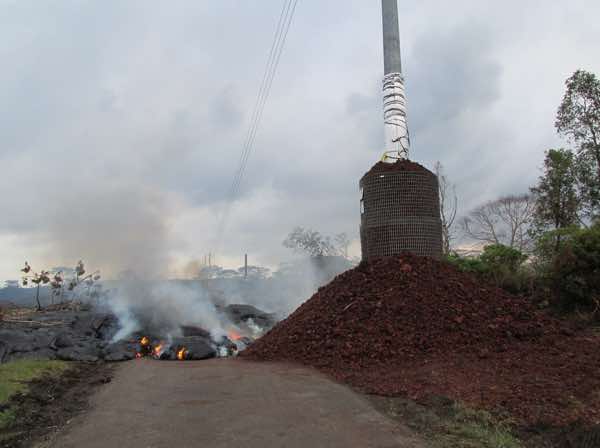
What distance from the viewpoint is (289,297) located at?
34.6 m

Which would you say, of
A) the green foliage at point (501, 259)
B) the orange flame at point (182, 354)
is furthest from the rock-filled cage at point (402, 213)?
the orange flame at point (182, 354)

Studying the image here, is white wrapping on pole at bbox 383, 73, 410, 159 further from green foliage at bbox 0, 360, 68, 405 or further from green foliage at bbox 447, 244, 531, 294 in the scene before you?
green foliage at bbox 0, 360, 68, 405

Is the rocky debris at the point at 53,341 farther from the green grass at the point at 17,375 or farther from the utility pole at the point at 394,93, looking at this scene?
the utility pole at the point at 394,93

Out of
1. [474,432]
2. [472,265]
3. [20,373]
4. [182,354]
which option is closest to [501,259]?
[472,265]

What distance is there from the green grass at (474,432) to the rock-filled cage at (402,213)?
6849 mm

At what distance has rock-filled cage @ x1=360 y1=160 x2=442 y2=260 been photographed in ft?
40.5

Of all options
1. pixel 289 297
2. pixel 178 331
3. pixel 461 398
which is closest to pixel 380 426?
pixel 461 398

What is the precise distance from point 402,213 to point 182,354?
7.36 meters

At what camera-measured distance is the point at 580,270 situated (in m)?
11.6

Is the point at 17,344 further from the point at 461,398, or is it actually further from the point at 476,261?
the point at 476,261

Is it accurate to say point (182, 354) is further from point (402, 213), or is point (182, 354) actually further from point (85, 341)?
point (402, 213)

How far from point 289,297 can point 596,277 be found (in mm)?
25045

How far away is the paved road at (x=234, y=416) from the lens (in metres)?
5.13

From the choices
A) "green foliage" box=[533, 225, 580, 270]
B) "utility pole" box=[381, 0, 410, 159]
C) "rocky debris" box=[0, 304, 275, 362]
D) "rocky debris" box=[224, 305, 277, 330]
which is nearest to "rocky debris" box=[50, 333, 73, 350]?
"rocky debris" box=[0, 304, 275, 362]
